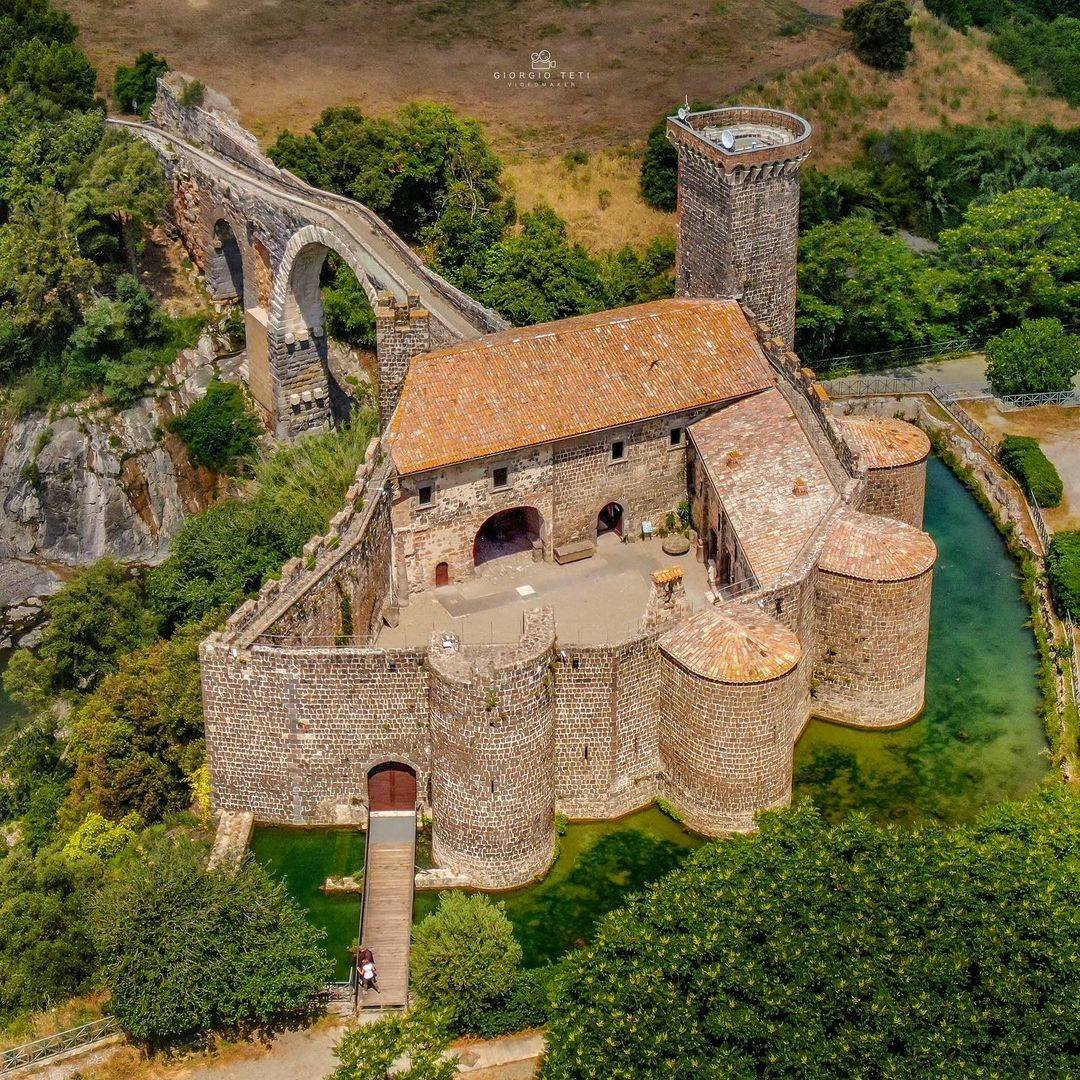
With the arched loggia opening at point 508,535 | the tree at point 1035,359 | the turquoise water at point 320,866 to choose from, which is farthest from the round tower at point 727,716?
the tree at point 1035,359

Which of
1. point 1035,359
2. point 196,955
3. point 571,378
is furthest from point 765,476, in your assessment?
point 196,955

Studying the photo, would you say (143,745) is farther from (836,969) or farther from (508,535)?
(836,969)

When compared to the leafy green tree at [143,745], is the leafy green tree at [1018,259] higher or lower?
higher

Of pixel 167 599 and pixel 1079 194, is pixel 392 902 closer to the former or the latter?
pixel 167 599

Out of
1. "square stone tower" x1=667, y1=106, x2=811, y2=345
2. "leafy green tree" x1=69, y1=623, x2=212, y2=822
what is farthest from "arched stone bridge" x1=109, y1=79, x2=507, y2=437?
"leafy green tree" x1=69, y1=623, x2=212, y2=822

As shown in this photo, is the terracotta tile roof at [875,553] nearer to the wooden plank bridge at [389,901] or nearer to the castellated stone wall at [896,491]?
the castellated stone wall at [896,491]

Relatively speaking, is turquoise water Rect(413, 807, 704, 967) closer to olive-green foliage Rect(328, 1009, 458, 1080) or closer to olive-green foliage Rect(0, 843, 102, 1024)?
olive-green foliage Rect(328, 1009, 458, 1080)
